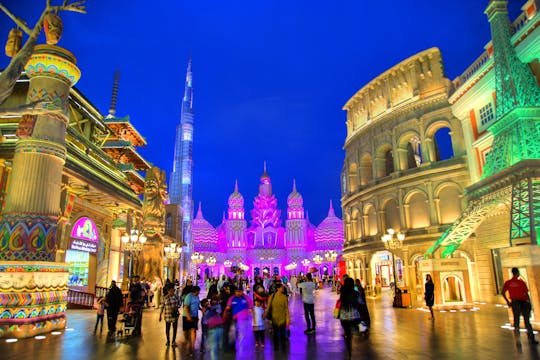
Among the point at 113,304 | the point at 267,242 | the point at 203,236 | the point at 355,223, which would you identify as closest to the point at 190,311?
the point at 113,304

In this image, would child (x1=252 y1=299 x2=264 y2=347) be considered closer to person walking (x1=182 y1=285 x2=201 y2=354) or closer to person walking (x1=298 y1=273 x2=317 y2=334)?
person walking (x1=182 y1=285 x2=201 y2=354)

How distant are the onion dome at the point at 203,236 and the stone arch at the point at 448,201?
4762 cm

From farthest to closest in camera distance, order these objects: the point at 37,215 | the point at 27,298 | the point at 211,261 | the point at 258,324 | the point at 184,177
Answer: the point at 184,177
the point at 211,261
the point at 37,215
the point at 27,298
the point at 258,324

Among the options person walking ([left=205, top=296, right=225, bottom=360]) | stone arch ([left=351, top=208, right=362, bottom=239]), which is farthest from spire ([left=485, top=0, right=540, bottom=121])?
stone arch ([left=351, top=208, right=362, bottom=239])

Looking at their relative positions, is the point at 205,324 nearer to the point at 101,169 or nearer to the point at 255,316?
the point at 255,316

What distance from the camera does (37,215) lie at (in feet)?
34.3

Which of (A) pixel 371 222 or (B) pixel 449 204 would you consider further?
(A) pixel 371 222

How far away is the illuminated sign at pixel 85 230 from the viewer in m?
18.6

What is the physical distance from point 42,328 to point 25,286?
1304 mm

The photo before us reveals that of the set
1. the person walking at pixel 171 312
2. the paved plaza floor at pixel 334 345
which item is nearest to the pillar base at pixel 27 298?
the paved plaza floor at pixel 334 345

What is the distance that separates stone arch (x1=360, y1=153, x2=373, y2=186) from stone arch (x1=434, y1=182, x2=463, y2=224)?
749cm

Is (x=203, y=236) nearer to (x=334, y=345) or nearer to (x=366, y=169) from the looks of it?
(x=366, y=169)

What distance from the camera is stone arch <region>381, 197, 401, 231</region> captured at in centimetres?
2725

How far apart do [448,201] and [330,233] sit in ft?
140
